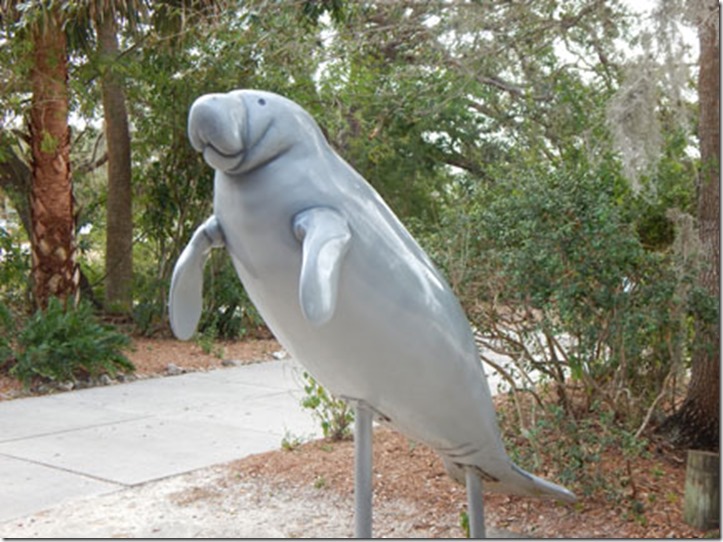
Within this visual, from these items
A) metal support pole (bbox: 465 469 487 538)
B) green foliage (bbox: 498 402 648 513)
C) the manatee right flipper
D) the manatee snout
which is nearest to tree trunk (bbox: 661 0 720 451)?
green foliage (bbox: 498 402 648 513)

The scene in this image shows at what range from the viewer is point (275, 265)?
112 inches

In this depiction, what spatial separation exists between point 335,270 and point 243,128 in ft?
1.96

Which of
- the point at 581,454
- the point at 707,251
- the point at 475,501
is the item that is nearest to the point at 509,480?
the point at 475,501

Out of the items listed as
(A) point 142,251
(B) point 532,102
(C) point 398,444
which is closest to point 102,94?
(A) point 142,251

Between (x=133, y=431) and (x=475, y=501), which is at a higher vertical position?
(x=475, y=501)

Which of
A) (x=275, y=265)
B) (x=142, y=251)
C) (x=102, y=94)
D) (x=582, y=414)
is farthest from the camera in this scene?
(x=142, y=251)

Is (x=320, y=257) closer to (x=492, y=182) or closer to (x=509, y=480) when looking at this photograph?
(x=509, y=480)

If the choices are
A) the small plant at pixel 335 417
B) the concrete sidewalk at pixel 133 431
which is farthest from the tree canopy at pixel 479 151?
the concrete sidewalk at pixel 133 431

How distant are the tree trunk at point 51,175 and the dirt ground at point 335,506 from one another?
4.89 metres

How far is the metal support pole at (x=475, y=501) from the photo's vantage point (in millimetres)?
3461

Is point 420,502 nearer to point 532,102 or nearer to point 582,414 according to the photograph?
point 582,414

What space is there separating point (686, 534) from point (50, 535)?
3.29 m

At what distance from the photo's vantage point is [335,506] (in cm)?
505

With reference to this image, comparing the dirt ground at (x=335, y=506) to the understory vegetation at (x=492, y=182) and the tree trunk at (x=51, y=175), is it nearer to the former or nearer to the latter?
the understory vegetation at (x=492, y=182)
